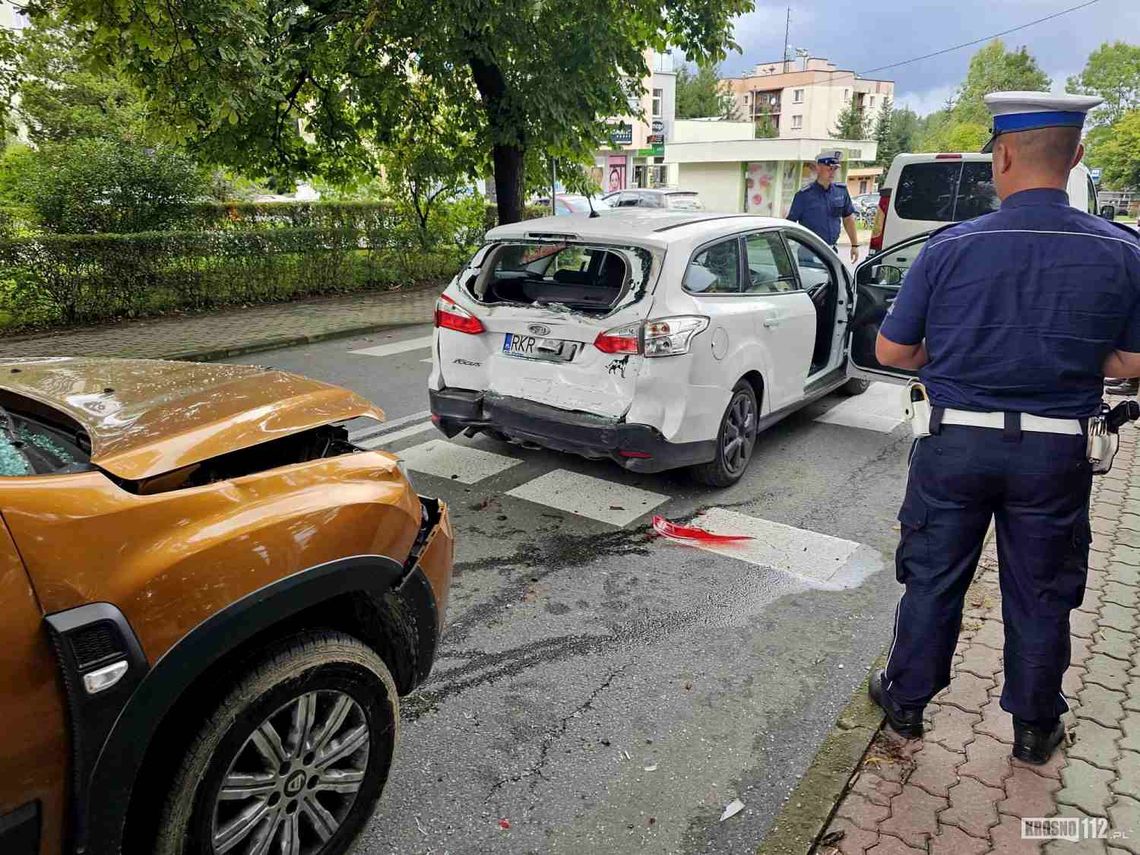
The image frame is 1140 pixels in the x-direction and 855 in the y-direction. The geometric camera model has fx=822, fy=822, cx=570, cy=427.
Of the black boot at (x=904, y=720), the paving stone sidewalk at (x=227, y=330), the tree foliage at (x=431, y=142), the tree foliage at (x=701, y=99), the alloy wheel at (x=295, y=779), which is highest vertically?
the tree foliage at (x=701, y=99)

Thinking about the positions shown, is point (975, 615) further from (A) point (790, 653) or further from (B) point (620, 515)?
(B) point (620, 515)

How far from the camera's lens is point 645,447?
476 centimetres

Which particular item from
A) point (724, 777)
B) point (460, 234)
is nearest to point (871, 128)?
point (460, 234)

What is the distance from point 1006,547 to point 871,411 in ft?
16.1

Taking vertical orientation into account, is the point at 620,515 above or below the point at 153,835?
below

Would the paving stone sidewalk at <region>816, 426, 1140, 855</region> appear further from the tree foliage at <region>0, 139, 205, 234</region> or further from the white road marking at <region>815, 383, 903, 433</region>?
the tree foliage at <region>0, 139, 205, 234</region>

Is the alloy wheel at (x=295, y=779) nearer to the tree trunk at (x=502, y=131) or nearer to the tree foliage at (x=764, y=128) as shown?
the tree trunk at (x=502, y=131)

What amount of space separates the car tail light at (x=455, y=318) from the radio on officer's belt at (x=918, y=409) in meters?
3.03

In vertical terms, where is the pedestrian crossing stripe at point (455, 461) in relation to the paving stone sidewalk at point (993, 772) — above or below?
above

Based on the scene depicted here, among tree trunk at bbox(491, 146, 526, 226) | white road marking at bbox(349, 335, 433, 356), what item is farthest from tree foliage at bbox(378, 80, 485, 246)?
white road marking at bbox(349, 335, 433, 356)

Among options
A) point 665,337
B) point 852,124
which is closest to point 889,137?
point 852,124

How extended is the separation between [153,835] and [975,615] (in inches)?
136

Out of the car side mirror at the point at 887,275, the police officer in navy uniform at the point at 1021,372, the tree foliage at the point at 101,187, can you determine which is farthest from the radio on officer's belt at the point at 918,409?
the tree foliage at the point at 101,187

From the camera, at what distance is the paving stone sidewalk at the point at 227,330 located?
9.31 metres
